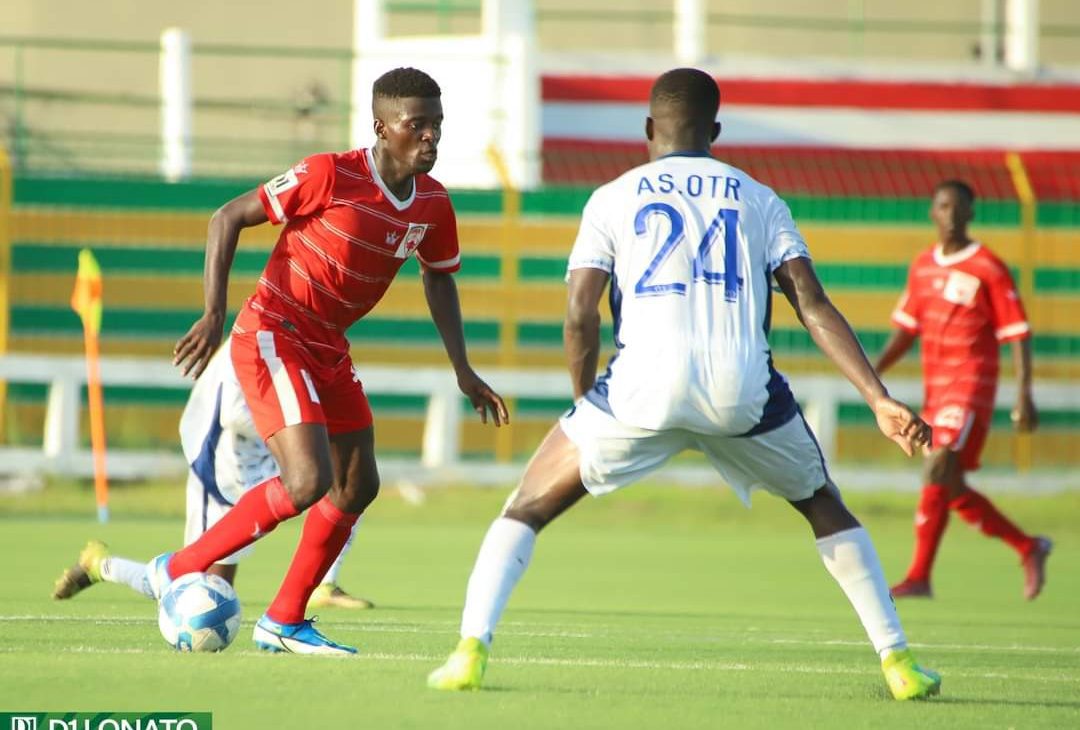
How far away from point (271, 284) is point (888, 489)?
12199 millimetres

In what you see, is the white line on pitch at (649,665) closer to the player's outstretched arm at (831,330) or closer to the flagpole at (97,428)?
the player's outstretched arm at (831,330)

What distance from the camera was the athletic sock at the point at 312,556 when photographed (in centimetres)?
790

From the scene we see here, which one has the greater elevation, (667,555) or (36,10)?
(36,10)

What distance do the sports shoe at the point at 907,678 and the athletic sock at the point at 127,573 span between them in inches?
124

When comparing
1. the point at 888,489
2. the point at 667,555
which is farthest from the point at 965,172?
the point at 667,555

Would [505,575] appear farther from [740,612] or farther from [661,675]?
[740,612]

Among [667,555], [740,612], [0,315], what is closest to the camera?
[740,612]

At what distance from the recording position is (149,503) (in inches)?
721

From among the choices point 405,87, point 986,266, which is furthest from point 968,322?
point 405,87

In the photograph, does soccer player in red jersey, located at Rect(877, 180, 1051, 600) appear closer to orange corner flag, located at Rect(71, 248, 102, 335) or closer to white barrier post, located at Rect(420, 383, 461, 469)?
white barrier post, located at Rect(420, 383, 461, 469)

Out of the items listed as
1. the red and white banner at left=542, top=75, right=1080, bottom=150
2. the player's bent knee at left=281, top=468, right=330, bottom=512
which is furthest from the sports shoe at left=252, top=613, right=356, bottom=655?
the red and white banner at left=542, top=75, right=1080, bottom=150

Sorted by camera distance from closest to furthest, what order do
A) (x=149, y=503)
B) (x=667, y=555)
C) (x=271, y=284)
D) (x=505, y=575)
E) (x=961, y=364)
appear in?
(x=505, y=575) → (x=271, y=284) → (x=961, y=364) → (x=667, y=555) → (x=149, y=503)

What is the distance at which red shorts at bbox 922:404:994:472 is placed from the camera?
12.4 m

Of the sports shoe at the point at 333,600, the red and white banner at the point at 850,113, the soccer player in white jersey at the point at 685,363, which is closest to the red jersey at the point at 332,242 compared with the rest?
the soccer player in white jersey at the point at 685,363
